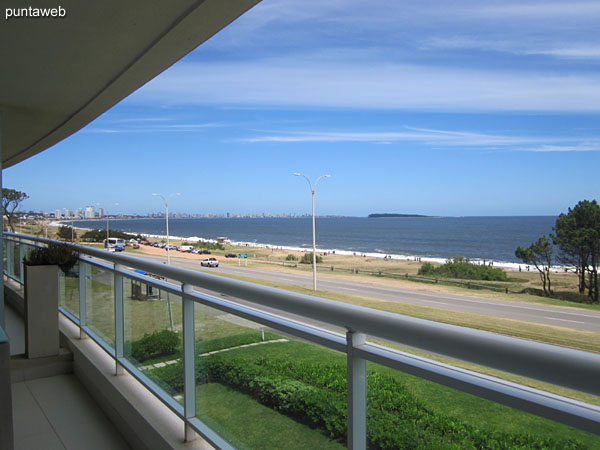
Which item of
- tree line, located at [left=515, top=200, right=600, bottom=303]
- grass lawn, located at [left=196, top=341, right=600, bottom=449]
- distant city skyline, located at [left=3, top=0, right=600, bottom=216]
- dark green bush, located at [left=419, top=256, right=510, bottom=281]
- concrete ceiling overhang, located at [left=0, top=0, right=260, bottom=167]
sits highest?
distant city skyline, located at [left=3, top=0, right=600, bottom=216]

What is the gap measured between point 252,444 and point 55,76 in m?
3.11

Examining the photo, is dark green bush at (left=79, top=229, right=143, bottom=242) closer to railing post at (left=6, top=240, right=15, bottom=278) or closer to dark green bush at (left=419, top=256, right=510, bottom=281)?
dark green bush at (left=419, top=256, right=510, bottom=281)

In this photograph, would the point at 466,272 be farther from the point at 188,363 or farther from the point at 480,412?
the point at 480,412

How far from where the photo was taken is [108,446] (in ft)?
8.14

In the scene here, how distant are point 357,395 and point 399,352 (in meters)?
0.19

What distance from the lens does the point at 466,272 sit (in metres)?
44.6

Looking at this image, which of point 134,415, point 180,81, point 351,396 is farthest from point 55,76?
point 180,81

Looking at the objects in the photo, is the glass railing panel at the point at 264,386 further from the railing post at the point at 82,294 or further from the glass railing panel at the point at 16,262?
the glass railing panel at the point at 16,262

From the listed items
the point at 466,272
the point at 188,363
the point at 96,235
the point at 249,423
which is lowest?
the point at 466,272

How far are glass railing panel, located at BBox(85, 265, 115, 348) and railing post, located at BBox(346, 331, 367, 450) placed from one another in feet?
7.81

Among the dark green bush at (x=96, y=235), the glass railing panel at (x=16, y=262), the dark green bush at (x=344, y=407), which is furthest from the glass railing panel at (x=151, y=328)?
the dark green bush at (x=96, y=235)

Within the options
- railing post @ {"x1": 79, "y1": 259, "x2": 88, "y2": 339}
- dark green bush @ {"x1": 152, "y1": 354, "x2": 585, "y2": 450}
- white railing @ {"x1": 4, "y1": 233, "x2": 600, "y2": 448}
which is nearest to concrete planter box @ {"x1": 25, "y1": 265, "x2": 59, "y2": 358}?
railing post @ {"x1": 79, "y1": 259, "x2": 88, "y2": 339}

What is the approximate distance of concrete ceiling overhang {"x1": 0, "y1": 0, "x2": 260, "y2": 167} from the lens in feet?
7.51

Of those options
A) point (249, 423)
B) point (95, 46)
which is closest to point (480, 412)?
point (249, 423)
